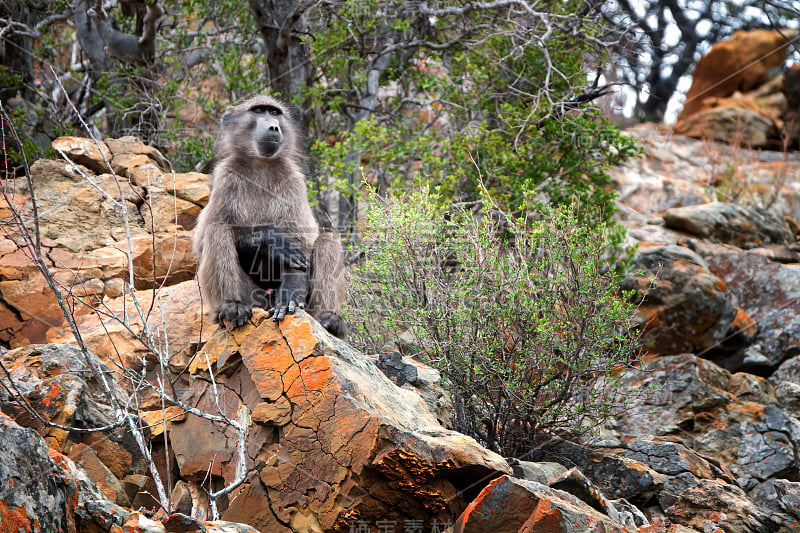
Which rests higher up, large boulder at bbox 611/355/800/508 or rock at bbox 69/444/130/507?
rock at bbox 69/444/130/507

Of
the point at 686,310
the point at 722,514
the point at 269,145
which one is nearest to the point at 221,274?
the point at 269,145

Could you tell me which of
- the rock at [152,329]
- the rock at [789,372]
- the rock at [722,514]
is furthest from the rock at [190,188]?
the rock at [789,372]

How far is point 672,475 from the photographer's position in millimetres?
4891

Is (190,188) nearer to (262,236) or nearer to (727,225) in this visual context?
(262,236)

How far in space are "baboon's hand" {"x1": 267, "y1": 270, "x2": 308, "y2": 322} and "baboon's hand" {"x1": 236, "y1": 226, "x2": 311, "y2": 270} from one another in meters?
0.06

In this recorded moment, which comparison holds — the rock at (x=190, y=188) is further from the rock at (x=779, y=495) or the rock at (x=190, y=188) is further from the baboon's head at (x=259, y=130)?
the rock at (x=779, y=495)

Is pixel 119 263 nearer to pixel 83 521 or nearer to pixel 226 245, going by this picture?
pixel 226 245

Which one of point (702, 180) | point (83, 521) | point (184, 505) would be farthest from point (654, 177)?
point (83, 521)

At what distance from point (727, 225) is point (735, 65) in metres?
9.03

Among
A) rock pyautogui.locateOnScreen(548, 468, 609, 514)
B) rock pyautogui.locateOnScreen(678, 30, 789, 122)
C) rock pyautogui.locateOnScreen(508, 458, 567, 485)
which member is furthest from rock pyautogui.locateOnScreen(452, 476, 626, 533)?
rock pyautogui.locateOnScreen(678, 30, 789, 122)

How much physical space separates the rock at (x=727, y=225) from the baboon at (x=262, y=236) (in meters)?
7.25

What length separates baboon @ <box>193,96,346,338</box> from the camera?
455cm

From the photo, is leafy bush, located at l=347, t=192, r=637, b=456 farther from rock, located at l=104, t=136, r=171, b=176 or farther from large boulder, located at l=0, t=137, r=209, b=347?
rock, located at l=104, t=136, r=171, b=176

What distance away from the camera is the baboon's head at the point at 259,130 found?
198 inches
